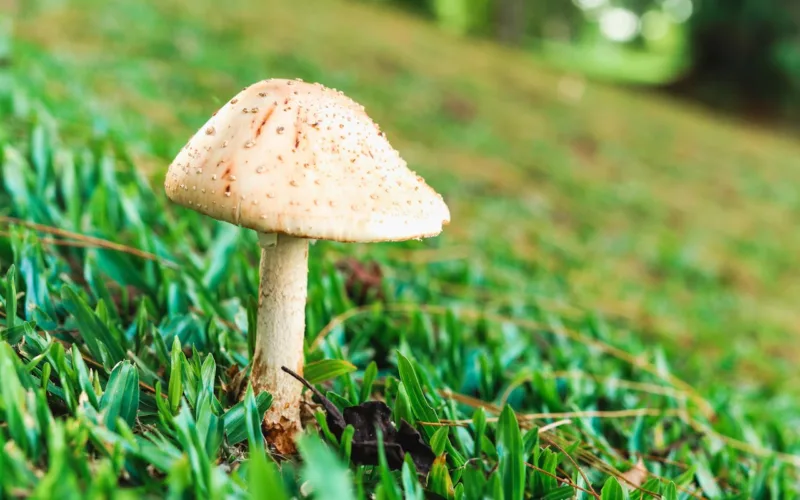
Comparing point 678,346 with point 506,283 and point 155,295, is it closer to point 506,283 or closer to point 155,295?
point 506,283

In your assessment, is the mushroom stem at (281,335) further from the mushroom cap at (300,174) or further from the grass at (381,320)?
the mushroom cap at (300,174)

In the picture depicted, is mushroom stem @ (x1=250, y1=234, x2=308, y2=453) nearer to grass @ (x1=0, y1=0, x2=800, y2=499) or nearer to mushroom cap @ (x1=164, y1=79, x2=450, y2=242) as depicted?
grass @ (x1=0, y1=0, x2=800, y2=499)

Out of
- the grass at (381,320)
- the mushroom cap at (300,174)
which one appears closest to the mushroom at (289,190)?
the mushroom cap at (300,174)

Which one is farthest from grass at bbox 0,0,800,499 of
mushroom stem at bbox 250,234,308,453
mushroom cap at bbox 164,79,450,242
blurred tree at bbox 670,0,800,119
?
blurred tree at bbox 670,0,800,119

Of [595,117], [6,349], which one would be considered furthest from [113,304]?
[595,117]

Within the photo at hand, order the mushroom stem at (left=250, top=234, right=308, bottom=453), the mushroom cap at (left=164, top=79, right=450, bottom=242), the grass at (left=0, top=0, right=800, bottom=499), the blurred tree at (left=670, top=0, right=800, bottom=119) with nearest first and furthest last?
the mushroom cap at (left=164, top=79, right=450, bottom=242), the grass at (left=0, top=0, right=800, bottom=499), the mushroom stem at (left=250, top=234, right=308, bottom=453), the blurred tree at (left=670, top=0, right=800, bottom=119)

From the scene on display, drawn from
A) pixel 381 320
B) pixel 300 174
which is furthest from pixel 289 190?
pixel 381 320

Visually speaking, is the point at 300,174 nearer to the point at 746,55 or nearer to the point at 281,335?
the point at 281,335
